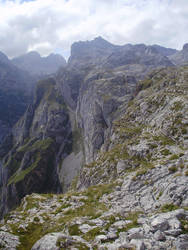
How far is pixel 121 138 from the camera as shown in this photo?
52.9 metres

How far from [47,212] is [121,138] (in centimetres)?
3106

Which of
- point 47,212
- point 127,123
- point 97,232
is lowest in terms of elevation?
point 47,212

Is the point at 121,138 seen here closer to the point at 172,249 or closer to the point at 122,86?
the point at 172,249

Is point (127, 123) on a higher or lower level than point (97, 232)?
higher

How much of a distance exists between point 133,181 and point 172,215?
43.8 ft

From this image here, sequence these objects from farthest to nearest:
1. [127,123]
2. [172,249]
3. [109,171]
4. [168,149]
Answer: [127,123] < [109,171] < [168,149] < [172,249]

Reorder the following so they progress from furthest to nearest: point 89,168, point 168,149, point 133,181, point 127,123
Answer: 1. point 127,123
2. point 89,168
3. point 168,149
4. point 133,181

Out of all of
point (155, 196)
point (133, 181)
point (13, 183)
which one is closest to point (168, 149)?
point (133, 181)

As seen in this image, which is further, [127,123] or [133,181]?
[127,123]

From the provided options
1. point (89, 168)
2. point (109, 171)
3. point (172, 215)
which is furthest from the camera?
point (89, 168)

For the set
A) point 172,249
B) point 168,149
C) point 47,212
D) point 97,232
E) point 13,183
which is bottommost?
point 13,183

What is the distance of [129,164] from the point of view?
A: 116 feet

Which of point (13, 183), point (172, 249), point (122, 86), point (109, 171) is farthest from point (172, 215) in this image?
point (13, 183)

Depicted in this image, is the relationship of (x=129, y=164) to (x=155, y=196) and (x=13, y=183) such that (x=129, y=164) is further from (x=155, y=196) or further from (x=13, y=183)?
(x=13, y=183)
